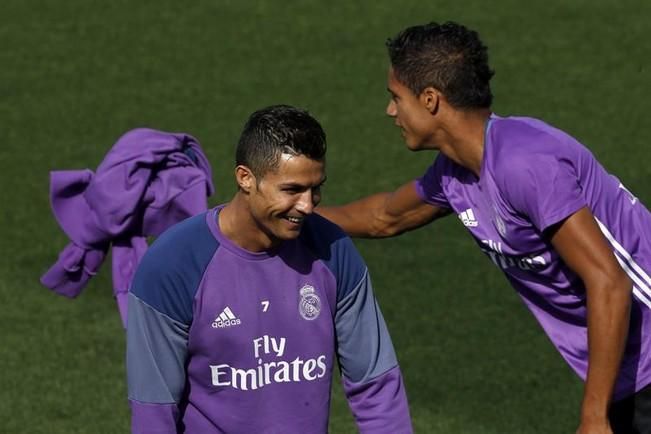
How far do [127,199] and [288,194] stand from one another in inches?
78.4

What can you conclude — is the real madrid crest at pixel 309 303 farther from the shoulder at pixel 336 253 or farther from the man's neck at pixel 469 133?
the man's neck at pixel 469 133

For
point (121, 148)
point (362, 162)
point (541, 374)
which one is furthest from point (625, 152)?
point (121, 148)

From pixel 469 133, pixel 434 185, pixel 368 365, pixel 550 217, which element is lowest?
pixel 368 365

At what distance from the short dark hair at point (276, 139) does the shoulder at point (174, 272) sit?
307 millimetres

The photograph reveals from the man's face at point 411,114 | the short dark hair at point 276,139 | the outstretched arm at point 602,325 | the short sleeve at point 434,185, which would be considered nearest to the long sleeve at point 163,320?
the short dark hair at point 276,139

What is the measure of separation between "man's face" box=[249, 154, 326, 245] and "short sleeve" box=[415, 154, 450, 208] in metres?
1.46

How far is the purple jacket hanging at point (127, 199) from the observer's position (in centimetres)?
700

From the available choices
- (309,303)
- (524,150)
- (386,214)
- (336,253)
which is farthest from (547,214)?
(386,214)

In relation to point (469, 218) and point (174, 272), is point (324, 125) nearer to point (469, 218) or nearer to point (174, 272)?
point (469, 218)

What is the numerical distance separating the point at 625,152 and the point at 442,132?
24.4ft

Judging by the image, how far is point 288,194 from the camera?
510cm

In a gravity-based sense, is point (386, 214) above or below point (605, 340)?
above

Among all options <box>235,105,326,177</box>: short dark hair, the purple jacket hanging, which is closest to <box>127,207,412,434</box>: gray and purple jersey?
<box>235,105,326,177</box>: short dark hair

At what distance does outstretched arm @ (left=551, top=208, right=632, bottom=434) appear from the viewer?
5484 mm
